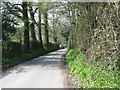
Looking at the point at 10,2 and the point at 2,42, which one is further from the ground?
the point at 10,2

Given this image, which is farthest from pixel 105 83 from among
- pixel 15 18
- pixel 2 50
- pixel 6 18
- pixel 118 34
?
pixel 15 18

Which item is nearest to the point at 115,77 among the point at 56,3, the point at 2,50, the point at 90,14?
the point at 90,14

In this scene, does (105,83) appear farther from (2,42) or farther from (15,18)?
(15,18)

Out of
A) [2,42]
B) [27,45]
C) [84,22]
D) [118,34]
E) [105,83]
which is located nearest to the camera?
[105,83]

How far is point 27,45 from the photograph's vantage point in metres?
18.4

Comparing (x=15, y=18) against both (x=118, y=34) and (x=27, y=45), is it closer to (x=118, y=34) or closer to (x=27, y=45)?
(x=27, y=45)

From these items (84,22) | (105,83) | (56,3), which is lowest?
(105,83)

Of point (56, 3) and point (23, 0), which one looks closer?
point (56, 3)

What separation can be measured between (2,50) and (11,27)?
10.5 feet

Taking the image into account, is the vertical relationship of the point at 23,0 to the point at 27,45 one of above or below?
above

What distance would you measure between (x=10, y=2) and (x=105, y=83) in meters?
14.1

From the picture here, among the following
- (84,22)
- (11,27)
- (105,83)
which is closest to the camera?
(105,83)

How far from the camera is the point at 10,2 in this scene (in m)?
15.5

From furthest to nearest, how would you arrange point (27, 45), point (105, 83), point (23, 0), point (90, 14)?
point (27, 45) < point (23, 0) < point (90, 14) < point (105, 83)
